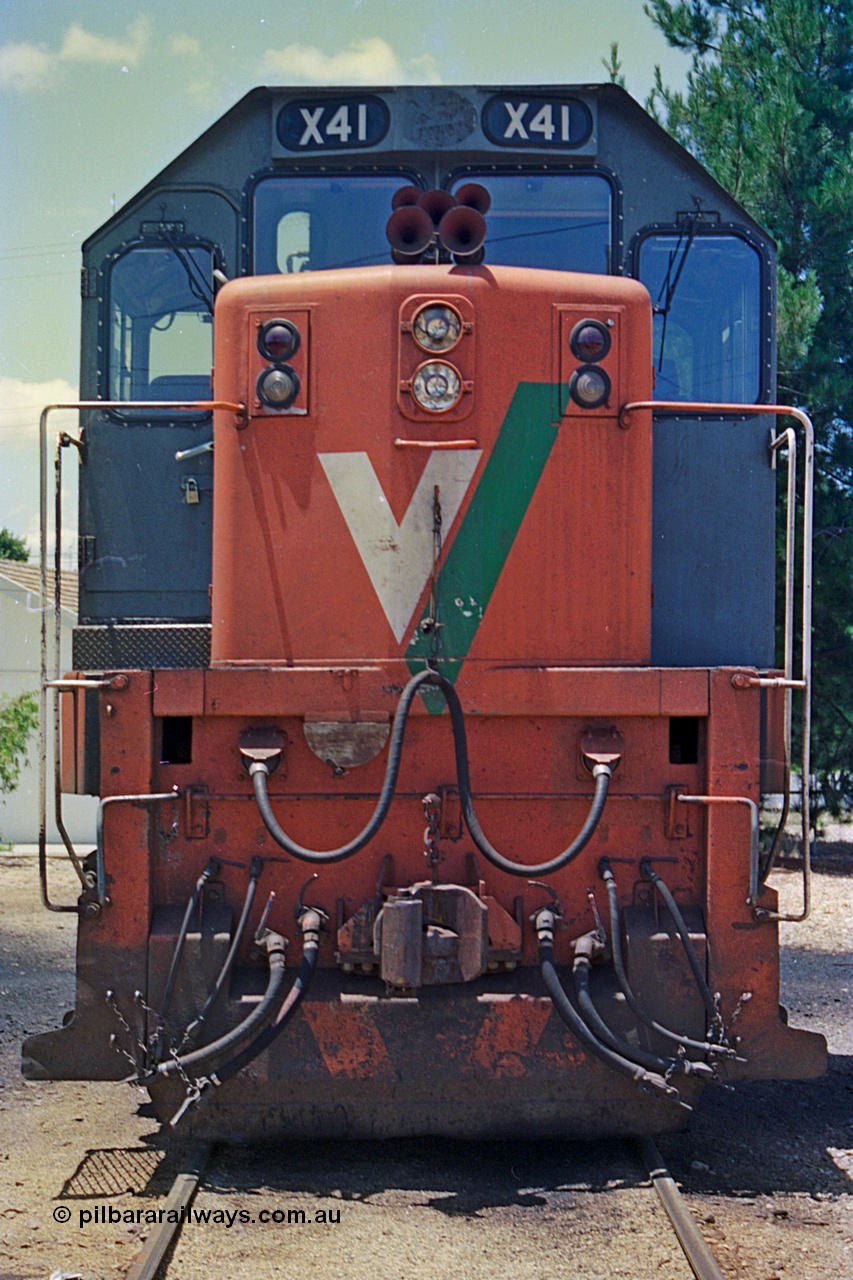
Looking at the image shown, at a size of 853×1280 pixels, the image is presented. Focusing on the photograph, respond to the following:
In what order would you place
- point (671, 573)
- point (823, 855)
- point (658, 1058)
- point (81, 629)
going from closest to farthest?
point (658, 1058)
point (81, 629)
point (671, 573)
point (823, 855)

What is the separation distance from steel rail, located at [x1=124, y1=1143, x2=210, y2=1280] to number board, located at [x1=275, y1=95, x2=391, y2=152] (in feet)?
12.6

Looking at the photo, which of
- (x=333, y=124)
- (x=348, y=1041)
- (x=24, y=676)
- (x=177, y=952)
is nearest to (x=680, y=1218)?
(x=348, y=1041)

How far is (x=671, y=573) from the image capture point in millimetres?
5078

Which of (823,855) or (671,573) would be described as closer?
(671,573)

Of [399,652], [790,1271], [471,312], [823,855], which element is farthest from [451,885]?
[823,855]

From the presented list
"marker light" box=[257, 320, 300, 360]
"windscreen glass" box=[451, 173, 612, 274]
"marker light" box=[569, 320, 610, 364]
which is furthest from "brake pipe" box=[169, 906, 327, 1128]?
"windscreen glass" box=[451, 173, 612, 274]

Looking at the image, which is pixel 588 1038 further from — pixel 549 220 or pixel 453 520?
pixel 549 220

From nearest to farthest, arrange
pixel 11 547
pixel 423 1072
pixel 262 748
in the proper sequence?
pixel 423 1072 → pixel 262 748 → pixel 11 547

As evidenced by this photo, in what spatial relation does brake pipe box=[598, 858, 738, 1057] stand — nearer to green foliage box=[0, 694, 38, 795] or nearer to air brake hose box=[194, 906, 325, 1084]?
air brake hose box=[194, 906, 325, 1084]

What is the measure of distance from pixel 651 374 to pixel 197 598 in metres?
1.99

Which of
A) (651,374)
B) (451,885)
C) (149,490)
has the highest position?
(651,374)

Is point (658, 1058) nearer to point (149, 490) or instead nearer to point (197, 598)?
point (197, 598)

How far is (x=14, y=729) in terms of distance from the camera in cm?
1442

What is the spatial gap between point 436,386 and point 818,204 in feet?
30.0
